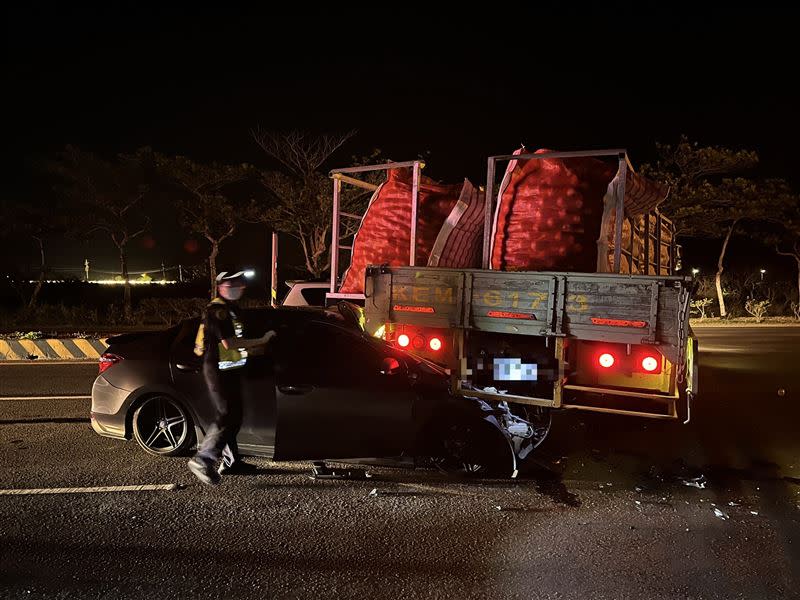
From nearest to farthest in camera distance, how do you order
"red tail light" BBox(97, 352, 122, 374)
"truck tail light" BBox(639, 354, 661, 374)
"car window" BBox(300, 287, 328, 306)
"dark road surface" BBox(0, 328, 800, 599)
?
1. "dark road surface" BBox(0, 328, 800, 599)
2. "red tail light" BBox(97, 352, 122, 374)
3. "truck tail light" BBox(639, 354, 661, 374)
4. "car window" BBox(300, 287, 328, 306)

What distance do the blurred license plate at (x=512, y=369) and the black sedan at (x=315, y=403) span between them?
1079 mm

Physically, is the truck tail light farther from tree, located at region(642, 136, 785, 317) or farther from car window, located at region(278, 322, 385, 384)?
tree, located at region(642, 136, 785, 317)

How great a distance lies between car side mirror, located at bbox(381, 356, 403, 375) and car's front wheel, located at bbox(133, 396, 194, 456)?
1.73m

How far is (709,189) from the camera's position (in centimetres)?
2544

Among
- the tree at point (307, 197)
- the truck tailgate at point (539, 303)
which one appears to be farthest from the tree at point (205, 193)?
the truck tailgate at point (539, 303)

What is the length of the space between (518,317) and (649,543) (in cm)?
280

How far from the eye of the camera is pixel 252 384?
16.8 feet

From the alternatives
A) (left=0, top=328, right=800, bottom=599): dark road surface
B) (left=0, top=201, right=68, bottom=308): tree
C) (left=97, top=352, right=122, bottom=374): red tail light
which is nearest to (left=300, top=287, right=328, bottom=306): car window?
(left=0, top=328, right=800, bottom=599): dark road surface

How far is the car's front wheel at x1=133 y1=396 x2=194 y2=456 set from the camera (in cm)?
552

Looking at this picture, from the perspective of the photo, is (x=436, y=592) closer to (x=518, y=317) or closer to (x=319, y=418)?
(x=319, y=418)

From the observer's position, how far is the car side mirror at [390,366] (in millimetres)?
5145

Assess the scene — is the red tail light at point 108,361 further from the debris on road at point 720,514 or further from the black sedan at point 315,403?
the debris on road at point 720,514

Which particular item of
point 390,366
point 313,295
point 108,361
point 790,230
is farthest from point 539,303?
point 790,230

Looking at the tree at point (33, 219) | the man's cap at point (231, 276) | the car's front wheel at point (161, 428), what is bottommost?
the car's front wheel at point (161, 428)
